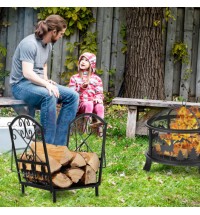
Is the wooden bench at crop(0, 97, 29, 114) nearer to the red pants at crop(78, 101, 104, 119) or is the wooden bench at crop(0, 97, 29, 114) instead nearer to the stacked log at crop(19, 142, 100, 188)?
the red pants at crop(78, 101, 104, 119)

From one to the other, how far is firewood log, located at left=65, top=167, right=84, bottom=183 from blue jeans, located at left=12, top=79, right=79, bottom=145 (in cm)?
122

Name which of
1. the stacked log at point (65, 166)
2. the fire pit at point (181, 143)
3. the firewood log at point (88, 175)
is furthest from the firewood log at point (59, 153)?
the fire pit at point (181, 143)

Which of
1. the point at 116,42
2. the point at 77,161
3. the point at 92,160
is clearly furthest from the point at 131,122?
the point at 116,42

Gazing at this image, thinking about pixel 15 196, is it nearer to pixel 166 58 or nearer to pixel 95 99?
pixel 95 99

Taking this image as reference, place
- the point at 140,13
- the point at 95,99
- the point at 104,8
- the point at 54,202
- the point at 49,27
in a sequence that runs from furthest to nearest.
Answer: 1. the point at 104,8
2. the point at 140,13
3. the point at 95,99
4. the point at 49,27
5. the point at 54,202

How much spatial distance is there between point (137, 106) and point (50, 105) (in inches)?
47.5

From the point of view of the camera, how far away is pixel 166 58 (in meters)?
9.03

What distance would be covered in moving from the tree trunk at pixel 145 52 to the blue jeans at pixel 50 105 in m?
2.02

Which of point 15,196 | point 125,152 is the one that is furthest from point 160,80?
point 15,196

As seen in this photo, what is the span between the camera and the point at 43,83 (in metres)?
5.94

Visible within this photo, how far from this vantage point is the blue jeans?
19.6 feet

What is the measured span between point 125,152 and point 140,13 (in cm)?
224

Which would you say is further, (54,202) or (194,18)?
(194,18)

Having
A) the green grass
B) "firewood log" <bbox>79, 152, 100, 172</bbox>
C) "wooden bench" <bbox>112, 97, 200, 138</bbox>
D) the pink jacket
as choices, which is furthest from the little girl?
"firewood log" <bbox>79, 152, 100, 172</bbox>
